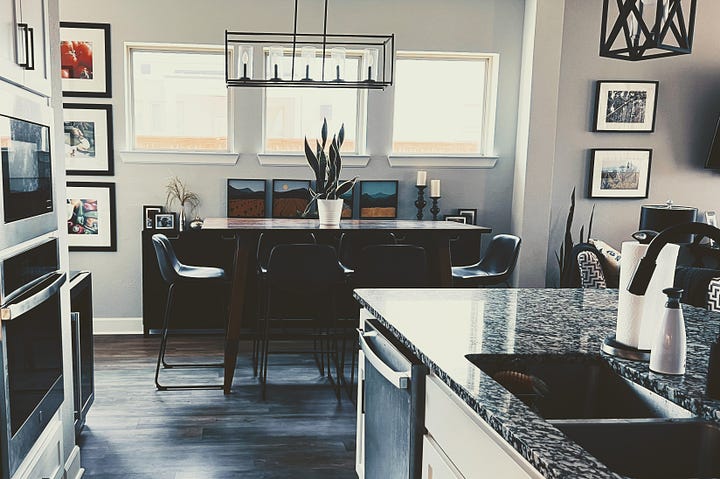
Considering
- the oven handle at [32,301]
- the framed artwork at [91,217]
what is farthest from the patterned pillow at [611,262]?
the framed artwork at [91,217]

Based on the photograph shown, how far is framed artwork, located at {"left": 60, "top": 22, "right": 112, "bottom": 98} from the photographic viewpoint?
4820mm

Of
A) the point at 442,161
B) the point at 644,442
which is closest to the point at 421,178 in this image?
the point at 442,161

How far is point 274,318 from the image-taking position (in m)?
5.10

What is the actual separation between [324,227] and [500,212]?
2171 mm

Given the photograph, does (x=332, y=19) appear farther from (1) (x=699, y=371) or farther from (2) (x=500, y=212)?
(1) (x=699, y=371)

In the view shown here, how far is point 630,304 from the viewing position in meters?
1.53

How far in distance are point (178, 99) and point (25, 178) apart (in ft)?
10.8

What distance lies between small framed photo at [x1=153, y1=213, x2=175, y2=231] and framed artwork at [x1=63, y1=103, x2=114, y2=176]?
534 mm

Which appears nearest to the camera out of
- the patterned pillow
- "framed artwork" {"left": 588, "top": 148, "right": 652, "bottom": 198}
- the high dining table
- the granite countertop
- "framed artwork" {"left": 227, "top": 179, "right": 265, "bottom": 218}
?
the granite countertop

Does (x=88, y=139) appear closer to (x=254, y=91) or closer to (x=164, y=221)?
(x=164, y=221)

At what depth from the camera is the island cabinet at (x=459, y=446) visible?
113 centimetres

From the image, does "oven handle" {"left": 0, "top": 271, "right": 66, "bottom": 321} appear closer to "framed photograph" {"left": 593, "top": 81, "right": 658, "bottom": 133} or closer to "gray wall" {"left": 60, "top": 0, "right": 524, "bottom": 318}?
"gray wall" {"left": 60, "top": 0, "right": 524, "bottom": 318}

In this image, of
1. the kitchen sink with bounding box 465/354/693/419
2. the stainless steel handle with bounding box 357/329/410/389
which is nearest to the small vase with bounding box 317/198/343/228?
the stainless steel handle with bounding box 357/329/410/389

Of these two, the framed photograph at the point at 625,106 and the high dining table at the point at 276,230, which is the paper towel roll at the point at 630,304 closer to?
the high dining table at the point at 276,230
